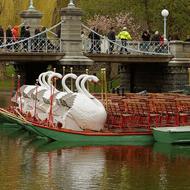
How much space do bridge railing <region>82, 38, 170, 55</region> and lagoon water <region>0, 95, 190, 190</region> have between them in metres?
13.6

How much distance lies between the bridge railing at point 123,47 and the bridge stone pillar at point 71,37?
3.59ft

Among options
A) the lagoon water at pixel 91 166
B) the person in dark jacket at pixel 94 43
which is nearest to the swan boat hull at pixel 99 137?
the lagoon water at pixel 91 166

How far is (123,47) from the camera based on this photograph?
5184cm

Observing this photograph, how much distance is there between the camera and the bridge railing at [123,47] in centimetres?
5194

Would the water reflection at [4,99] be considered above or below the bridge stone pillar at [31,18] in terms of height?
below

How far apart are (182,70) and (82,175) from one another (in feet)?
84.9

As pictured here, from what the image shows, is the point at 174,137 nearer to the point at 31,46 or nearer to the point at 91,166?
the point at 91,166

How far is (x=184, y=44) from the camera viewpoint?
179 ft

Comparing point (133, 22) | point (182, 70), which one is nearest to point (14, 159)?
point (182, 70)

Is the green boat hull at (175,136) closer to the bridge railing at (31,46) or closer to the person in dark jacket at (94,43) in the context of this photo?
the bridge railing at (31,46)

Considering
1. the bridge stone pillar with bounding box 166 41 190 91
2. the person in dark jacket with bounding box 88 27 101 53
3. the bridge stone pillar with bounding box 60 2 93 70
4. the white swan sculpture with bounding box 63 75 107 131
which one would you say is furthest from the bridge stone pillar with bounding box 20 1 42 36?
the white swan sculpture with bounding box 63 75 107 131

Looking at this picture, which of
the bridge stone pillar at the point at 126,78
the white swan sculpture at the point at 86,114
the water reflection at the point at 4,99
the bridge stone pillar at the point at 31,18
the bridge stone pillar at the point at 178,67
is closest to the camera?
the white swan sculpture at the point at 86,114

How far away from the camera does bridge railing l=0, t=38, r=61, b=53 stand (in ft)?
161

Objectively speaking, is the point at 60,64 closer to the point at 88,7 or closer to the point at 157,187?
the point at 157,187
